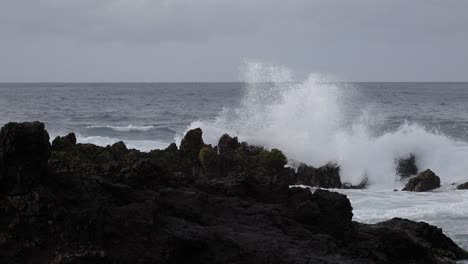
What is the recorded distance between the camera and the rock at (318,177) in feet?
66.5

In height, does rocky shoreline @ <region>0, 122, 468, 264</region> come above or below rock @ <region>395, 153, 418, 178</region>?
above

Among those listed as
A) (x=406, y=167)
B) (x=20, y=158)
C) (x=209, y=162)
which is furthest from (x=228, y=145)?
(x=20, y=158)

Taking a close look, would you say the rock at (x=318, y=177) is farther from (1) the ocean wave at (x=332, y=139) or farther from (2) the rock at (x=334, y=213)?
(2) the rock at (x=334, y=213)

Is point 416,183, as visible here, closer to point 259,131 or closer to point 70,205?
point 259,131

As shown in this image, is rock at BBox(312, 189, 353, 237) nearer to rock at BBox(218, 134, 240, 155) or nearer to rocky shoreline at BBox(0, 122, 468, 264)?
rocky shoreline at BBox(0, 122, 468, 264)

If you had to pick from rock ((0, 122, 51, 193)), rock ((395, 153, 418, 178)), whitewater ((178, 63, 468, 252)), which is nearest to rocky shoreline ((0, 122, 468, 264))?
rock ((0, 122, 51, 193))

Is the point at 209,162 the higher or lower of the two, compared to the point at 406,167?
higher

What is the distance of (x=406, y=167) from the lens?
992 inches

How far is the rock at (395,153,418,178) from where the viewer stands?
2468 centimetres

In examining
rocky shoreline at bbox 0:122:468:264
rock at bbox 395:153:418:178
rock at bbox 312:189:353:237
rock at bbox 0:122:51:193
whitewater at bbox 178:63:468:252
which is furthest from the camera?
rock at bbox 395:153:418:178

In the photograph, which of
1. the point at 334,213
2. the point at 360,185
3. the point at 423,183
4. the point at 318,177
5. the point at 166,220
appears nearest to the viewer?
the point at 166,220

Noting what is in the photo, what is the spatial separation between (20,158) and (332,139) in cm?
2081

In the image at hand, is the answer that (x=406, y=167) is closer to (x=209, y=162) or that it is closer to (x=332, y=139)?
(x=332, y=139)

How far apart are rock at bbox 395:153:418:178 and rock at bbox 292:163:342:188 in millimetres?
4598
